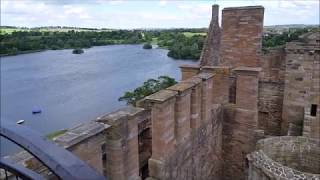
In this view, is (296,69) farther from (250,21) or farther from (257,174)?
(257,174)

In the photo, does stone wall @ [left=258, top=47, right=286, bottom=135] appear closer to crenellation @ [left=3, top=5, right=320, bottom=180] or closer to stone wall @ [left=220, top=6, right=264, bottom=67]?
crenellation @ [left=3, top=5, right=320, bottom=180]

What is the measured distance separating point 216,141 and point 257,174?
1835mm

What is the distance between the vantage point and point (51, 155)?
3.69ft

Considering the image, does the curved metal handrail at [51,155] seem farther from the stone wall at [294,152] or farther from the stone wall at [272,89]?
the stone wall at [272,89]

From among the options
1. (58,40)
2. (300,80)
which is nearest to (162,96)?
(300,80)

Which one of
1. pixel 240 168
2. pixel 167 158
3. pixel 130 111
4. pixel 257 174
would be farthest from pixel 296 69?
pixel 130 111

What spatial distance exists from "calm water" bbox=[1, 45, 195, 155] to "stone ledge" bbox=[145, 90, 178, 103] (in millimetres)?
18212

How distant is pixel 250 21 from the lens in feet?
27.5

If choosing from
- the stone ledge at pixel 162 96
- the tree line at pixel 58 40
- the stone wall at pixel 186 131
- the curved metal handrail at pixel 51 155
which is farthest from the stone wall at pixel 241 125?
the tree line at pixel 58 40

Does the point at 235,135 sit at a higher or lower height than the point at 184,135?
lower

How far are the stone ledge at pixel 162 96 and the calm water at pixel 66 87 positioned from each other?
1821cm

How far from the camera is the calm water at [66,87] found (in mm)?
36312

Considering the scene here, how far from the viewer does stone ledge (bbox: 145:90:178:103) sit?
15.5 ft

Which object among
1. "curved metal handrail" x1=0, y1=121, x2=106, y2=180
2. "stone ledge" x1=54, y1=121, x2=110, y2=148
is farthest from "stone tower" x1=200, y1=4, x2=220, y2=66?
"curved metal handrail" x1=0, y1=121, x2=106, y2=180
